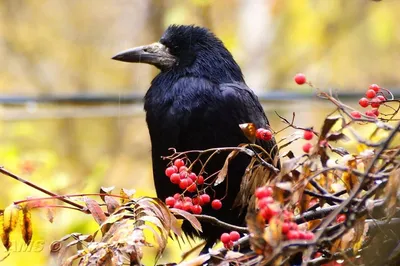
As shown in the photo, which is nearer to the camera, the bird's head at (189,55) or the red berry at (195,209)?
the red berry at (195,209)

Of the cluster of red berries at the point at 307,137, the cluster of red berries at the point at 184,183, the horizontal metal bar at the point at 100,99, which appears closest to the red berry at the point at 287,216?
the cluster of red berries at the point at 307,137

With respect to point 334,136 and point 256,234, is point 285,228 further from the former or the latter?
point 334,136

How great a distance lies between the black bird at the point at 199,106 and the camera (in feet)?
10.0

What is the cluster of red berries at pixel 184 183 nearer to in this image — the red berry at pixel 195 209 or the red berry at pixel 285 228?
the red berry at pixel 195 209

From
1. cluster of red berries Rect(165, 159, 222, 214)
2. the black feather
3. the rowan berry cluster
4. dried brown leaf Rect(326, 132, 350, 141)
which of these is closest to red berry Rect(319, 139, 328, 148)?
dried brown leaf Rect(326, 132, 350, 141)

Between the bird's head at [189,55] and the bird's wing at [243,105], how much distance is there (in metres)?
0.11

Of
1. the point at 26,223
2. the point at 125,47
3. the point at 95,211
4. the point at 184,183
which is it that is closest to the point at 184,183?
the point at 184,183

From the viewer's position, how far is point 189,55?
3.41 metres

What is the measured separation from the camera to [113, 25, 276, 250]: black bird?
120 inches

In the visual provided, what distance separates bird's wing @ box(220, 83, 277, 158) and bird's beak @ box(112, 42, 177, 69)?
13.4 inches

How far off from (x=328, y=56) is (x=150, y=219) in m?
8.47

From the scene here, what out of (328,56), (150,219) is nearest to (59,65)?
(328,56)

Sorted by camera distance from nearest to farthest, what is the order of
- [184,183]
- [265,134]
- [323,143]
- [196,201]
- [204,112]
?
[323,143], [265,134], [184,183], [196,201], [204,112]

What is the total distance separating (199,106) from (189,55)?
0.40 meters
